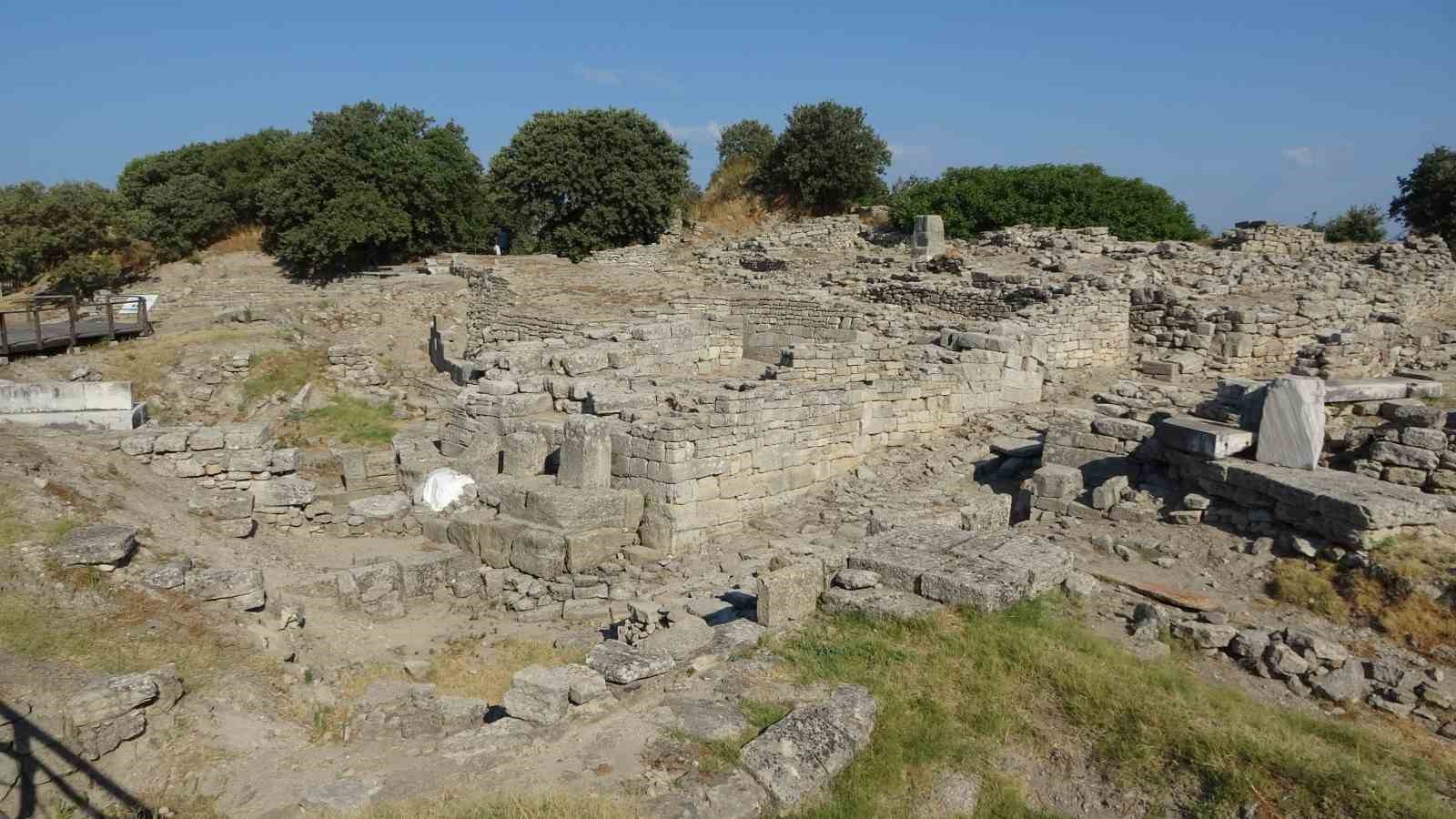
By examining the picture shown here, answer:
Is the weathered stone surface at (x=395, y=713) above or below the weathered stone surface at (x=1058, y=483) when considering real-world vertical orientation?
below

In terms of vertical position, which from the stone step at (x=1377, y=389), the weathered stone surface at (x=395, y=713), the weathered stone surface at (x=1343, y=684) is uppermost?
the stone step at (x=1377, y=389)

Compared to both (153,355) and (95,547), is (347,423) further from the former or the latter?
(95,547)

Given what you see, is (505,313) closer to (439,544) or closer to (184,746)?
(439,544)

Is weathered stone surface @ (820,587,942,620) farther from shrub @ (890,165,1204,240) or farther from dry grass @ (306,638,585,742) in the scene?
shrub @ (890,165,1204,240)

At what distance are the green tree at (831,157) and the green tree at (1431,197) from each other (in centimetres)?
1561

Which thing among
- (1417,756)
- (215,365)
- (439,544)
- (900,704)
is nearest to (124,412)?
(439,544)

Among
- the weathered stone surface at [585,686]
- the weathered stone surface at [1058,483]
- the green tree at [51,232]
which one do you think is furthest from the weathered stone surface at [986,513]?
the green tree at [51,232]

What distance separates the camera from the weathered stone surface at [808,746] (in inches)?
185

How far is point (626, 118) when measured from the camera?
108 feet

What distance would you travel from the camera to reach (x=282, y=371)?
754 inches

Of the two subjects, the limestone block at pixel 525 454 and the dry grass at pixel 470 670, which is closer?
the dry grass at pixel 470 670

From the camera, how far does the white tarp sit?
440 inches

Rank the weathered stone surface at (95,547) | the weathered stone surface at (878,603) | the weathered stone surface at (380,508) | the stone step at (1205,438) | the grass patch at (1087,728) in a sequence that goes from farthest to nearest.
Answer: the weathered stone surface at (380,508), the stone step at (1205,438), the weathered stone surface at (95,547), the weathered stone surface at (878,603), the grass patch at (1087,728)

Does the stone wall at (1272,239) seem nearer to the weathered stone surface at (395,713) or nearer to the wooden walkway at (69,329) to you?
the weathered stone surface at (395,713)
